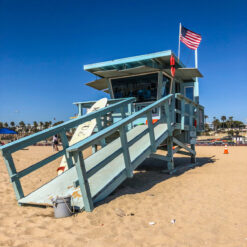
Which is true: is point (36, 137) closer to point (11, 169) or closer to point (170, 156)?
point (11, 169)

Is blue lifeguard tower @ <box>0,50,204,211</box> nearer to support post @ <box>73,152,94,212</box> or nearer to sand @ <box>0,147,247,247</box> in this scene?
support post @ <box>73,152,94,212</box>

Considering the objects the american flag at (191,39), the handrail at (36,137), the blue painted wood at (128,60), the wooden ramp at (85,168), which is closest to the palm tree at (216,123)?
the american flag at (191,39)

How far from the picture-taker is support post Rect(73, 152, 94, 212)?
353 centimetres

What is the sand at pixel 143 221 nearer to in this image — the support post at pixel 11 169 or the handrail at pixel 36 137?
the support post at pixel 11 169

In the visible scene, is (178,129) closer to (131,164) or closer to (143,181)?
(143,181)

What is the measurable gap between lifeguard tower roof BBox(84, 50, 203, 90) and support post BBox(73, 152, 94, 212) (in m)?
6.11

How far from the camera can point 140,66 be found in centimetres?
894

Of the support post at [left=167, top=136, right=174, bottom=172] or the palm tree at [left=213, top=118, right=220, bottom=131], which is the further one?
the palm tree at [left=213, top=118, right=220, bottom=131]

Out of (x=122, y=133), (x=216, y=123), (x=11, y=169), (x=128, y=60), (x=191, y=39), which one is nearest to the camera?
(x=11, y=169)

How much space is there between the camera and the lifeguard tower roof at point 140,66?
9.08m

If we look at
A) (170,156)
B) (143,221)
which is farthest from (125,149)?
(170,156)

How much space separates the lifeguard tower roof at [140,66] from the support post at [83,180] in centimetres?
611

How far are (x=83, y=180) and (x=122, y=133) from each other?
1.28 metres

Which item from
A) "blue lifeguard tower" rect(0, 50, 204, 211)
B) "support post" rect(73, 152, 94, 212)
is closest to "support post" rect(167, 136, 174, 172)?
"blue lifeguard tower" rect(0, 50, 204, 211)
